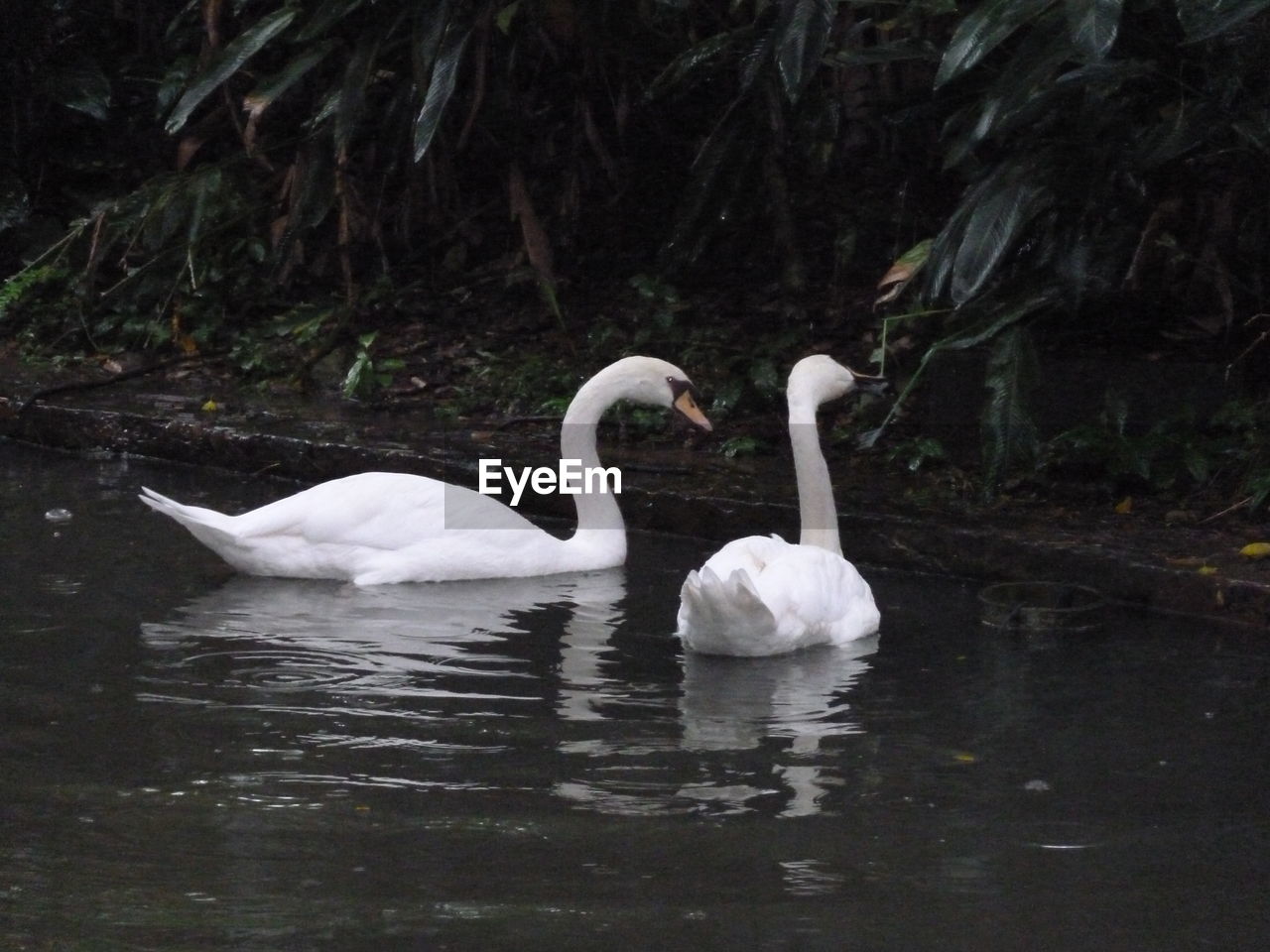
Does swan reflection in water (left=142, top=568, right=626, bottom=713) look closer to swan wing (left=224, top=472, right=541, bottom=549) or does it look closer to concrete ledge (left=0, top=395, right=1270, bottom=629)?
swan wing (left=224, top=472, right=541, bottom=549)

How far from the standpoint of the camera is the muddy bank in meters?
6.16

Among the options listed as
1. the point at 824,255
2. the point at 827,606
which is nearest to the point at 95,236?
the point at 824,255

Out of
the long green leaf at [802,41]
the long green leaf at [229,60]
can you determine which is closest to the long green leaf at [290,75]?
the long green leaf at [229,60]

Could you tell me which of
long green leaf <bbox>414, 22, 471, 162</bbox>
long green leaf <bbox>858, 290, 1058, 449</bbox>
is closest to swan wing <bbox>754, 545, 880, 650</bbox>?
long green leaf <bbox>858, 290, 1058, 449</bbox>

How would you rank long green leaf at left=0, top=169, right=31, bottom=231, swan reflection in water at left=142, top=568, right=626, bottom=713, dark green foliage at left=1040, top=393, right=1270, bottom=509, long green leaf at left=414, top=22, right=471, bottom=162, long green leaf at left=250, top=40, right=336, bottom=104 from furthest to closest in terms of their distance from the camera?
1. long green leaf at left=0, top=169, right=31, bottom=231
2. long green leaf at left=250, top=40, right=336, bottom=104
3. long green leaf at left=414, top=22, right=471, bottom=162
4. dark green foliage at left=1040, top=393, right=1270, bottom=509
5. swan reflection in water at left=142, top=568, right=626, bottom=713

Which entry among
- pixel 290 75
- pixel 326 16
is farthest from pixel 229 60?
pixel 326 16

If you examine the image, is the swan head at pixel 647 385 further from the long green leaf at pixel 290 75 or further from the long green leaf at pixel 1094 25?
the long green leaf at pixel 290 75

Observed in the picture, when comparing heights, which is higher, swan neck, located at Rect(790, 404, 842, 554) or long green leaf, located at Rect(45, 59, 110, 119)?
long green leaf, located at Rect(45, 59, 110, 119)

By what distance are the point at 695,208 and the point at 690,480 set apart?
2.31 meters

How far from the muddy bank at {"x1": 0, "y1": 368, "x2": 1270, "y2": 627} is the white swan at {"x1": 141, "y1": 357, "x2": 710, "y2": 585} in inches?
22.2

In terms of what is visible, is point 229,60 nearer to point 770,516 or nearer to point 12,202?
point 12,202

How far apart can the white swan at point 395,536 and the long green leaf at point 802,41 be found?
6.30ft

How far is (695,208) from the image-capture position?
9367 mm

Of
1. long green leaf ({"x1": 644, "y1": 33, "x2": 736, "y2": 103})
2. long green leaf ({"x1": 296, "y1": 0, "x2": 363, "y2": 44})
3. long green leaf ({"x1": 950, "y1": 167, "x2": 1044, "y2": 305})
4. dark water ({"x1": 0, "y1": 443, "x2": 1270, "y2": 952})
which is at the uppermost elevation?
long green leaf ({"x1": 296, "y1": 0, "x2": 363, "y2": 44})
